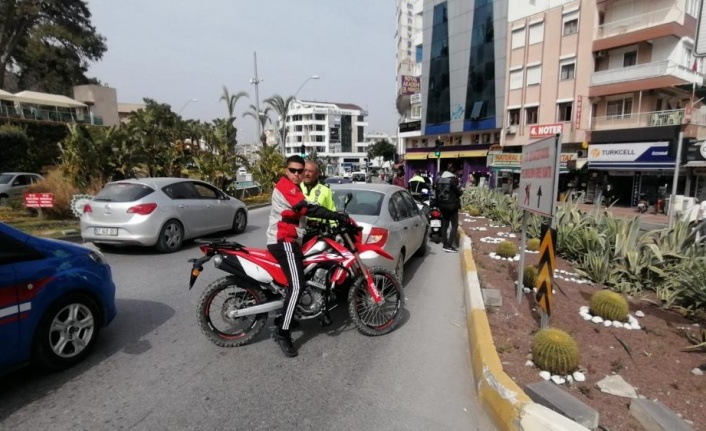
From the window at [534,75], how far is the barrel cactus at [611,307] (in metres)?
31.4

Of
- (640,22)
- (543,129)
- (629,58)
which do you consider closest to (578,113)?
(543,129)

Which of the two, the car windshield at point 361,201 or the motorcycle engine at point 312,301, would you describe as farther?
the car windshield at point 361,201

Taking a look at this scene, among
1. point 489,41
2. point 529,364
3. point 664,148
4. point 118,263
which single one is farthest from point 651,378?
point 489,41

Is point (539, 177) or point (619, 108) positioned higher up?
point (619, 108)

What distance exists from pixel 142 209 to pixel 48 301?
15.5 ft

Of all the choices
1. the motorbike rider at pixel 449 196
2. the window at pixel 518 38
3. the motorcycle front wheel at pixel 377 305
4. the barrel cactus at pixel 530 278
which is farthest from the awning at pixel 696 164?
the motorcycle front wheel at pixel 377 305

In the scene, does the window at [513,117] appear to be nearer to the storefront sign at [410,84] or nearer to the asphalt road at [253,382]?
the storefront sign at [410,84]

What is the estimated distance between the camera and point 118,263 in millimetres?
7418

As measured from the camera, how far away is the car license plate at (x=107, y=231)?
763 cm

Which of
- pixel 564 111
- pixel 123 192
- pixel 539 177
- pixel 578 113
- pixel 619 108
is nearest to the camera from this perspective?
pixel 539 177

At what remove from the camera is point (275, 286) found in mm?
4094

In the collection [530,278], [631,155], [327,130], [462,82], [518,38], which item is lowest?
[530,278]

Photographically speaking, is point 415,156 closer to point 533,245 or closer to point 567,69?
point 567,69

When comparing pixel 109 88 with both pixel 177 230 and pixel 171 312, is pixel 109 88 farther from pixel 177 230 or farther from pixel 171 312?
pixel 171 312
